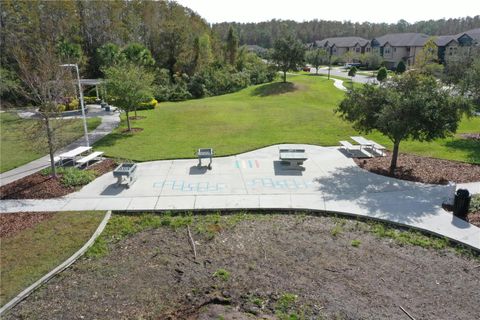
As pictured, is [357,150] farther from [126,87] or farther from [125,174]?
[126,87]

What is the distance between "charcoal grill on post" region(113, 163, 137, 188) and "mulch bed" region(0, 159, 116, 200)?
5.47 ft

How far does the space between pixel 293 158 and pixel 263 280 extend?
784 cm

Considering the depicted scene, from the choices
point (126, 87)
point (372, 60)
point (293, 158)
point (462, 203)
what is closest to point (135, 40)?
point (126, 87)

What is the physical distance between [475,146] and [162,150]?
16.7m

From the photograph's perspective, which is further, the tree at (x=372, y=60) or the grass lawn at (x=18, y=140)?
the tree at (x=372, y=60)

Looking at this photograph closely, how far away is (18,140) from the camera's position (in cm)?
2055

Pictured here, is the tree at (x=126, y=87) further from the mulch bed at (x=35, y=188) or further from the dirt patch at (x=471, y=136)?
the dirt patch at (x=471, y=136)

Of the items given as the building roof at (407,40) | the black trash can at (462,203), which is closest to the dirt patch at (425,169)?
the black trash can at (462,203)

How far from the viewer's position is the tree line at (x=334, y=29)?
137 m

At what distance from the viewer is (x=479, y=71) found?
20.5 metres

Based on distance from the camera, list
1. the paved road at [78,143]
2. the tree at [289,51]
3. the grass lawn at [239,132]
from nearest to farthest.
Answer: the paved road at [78,143], the grass lawn at [239,132], the tree at [289,51]

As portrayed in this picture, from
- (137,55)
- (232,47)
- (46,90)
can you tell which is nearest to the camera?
(46,90)

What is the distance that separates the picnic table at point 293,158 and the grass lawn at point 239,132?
2.99 m

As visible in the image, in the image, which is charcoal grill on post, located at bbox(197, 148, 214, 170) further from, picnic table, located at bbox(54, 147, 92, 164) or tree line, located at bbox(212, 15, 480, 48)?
tree line, located at bbox(212, 15, 480, 48)
